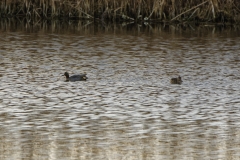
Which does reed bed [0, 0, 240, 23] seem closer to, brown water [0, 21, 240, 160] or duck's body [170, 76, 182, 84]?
brown water [0, 21, 240, 160]

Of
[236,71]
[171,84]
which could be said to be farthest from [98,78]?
[236,71]

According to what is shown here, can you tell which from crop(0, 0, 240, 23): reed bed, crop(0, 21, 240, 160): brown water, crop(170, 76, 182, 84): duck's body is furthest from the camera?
crop(0, 0, 240, 23): reed bed

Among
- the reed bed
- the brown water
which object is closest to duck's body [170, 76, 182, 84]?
the brown water

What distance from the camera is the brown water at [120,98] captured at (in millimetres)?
9367

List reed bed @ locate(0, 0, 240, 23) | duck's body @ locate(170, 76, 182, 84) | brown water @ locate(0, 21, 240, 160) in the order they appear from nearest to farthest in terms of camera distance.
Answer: brown water @ locate(0, 21, 240, 160)
duck's body @ locate(170, 76, 182, 84)
reed bed @ locate(0, 0, 240, 23)

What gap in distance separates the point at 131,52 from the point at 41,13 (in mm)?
9019

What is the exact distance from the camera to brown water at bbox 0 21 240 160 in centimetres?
937

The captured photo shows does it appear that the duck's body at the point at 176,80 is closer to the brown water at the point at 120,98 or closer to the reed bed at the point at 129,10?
the brown water at the point at 120,98

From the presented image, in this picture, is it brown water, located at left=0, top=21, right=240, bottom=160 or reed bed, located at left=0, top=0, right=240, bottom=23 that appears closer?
brown water, located at left=0, top=21, right=240, bottom=160

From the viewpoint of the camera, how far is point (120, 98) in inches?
513

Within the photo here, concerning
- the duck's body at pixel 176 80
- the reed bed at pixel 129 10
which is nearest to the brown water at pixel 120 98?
the duck's body at pixel 176 80

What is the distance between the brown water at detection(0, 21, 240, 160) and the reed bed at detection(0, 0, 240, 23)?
122 inches

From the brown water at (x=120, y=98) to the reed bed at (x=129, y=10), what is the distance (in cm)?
309

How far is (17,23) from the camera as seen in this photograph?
26438 millimetres
